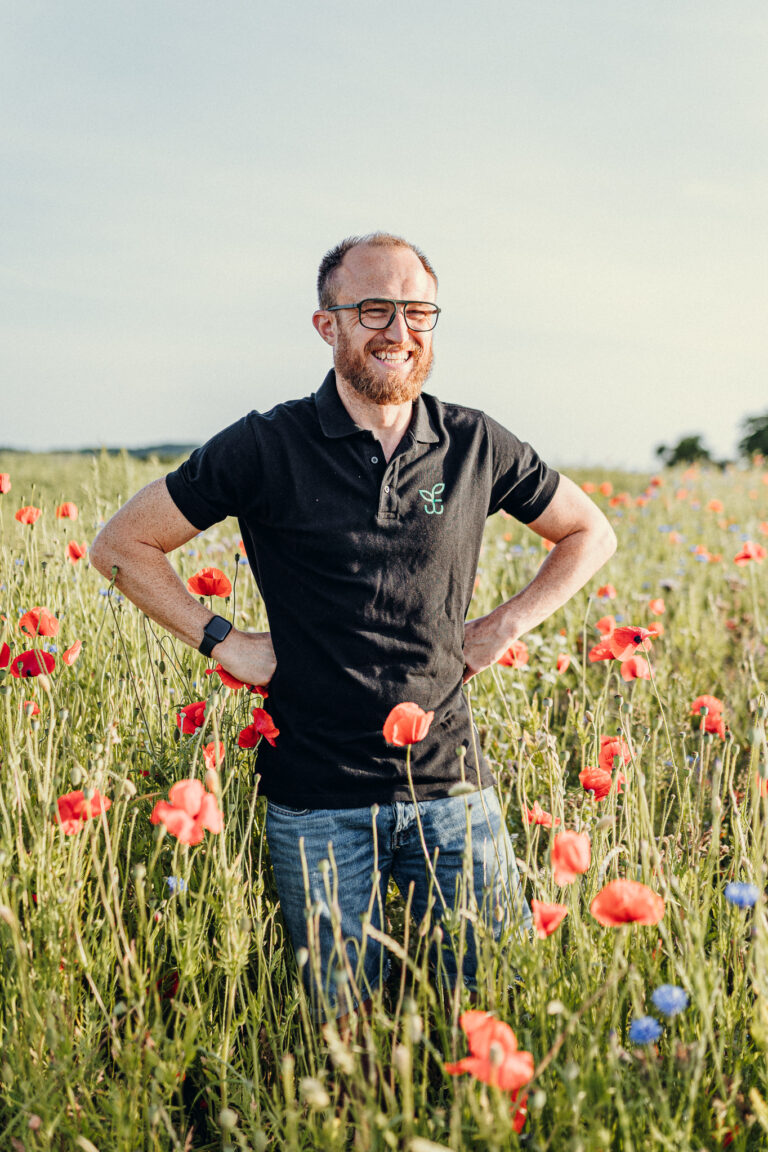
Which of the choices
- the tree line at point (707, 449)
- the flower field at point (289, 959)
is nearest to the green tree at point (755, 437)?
the tree line at point (707, 449)

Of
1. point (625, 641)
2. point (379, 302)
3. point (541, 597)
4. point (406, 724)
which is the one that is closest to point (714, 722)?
point (625, 641)

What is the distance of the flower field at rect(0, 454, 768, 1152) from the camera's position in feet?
4.52

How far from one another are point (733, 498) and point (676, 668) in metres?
5.49

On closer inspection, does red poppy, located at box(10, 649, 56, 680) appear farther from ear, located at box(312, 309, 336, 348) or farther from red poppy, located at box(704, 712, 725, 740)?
red poppy, located at box(704, 712, 725, 740)

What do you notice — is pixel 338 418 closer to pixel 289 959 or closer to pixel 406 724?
pixel 406 724

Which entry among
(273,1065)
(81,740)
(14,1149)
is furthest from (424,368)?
(14,1149)

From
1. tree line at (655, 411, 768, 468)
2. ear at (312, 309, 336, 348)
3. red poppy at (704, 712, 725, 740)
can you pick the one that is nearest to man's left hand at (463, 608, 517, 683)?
red poppy at (704, 712, 725, 740)

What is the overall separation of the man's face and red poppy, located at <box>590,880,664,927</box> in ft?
5.02

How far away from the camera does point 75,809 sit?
1582 millimetres

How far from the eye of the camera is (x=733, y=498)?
9125 mm

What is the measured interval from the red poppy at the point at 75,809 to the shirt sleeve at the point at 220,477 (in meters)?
0.93

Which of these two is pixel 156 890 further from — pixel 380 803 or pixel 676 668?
pixel 676 668

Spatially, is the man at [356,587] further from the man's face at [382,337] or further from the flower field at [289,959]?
the flower field at [289,959]

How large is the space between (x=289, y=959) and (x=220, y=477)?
4.19 ft
